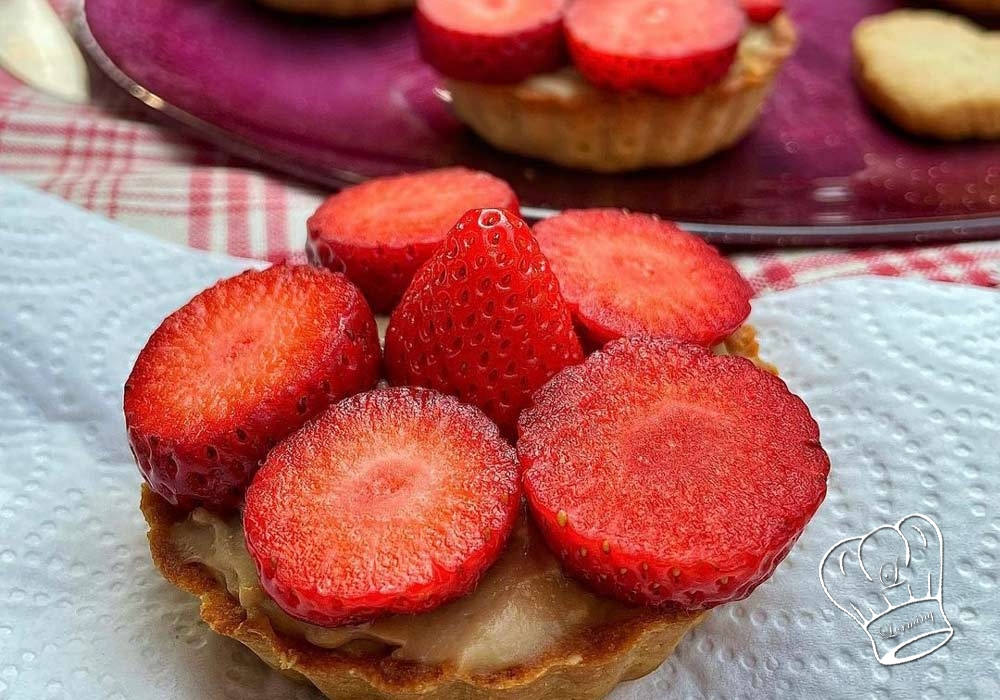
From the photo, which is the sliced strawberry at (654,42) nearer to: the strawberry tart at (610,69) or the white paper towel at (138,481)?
the strawberry tart at (610,69)

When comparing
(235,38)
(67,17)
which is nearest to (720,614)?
(235,38)

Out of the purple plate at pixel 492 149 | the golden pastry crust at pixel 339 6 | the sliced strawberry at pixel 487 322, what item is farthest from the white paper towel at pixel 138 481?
the golden pastry crust at pixel 339 6

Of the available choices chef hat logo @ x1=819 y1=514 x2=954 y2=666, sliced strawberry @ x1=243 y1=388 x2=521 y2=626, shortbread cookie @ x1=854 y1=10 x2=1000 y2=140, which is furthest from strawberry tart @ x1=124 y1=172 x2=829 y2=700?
shortbread cookie @ x1=854 y1=10 x2=1000 y2=140

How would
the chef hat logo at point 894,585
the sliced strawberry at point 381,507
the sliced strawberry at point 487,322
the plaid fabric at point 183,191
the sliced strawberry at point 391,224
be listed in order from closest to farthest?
the sliced strawberry at point 381,507 → the sliced strawberry at point 487,322 → the chef hat logo at point 894,585 → the sliced strawberry at point 391,224 → the plaid fabric at point 183,191

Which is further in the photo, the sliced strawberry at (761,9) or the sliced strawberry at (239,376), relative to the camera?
the sliced strawberry at (761,9)

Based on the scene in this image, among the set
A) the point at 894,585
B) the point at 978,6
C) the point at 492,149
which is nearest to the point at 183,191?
the point at 492,149

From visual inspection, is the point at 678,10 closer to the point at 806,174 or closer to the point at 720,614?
the point at 806,174

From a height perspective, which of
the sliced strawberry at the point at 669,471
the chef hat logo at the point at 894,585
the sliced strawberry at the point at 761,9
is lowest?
the chef hat logo at the point at 894,585

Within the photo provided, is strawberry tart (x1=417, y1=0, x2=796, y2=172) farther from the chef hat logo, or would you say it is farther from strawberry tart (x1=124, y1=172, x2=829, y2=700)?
the chef hat logo
